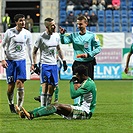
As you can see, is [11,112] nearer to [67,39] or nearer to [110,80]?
[67,39]

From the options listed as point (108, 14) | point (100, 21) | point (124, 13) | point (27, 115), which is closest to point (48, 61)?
point (27, 115)

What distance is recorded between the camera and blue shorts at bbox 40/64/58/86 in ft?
38.1

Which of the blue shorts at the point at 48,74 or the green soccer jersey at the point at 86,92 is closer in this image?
the green soccer jersey at the point at 86,92

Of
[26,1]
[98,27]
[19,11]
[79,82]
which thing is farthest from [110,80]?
[79,82]

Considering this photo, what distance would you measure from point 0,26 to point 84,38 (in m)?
22.4

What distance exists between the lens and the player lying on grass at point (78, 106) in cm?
953

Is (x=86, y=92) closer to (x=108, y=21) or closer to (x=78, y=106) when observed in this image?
(x=78, y=106)

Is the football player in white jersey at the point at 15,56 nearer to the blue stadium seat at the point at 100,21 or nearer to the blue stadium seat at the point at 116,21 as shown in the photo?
the blue stadium seat at the point at 100,21

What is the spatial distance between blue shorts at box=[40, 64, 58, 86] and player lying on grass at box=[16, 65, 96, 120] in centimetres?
175

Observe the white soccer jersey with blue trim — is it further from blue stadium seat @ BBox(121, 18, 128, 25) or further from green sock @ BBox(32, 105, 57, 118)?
blue stadium seat @ BBox(121, 18, 128, 25)

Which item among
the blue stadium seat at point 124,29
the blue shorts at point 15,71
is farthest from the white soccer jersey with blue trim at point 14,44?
the blue stadium seat at point 124,29

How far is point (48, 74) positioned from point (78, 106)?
188 centimetres

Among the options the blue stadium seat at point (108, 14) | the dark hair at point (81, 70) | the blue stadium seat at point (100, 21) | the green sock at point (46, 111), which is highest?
the blue stadium seat at point (108, 14)

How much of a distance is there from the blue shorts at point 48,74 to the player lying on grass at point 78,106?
1.75 meters
